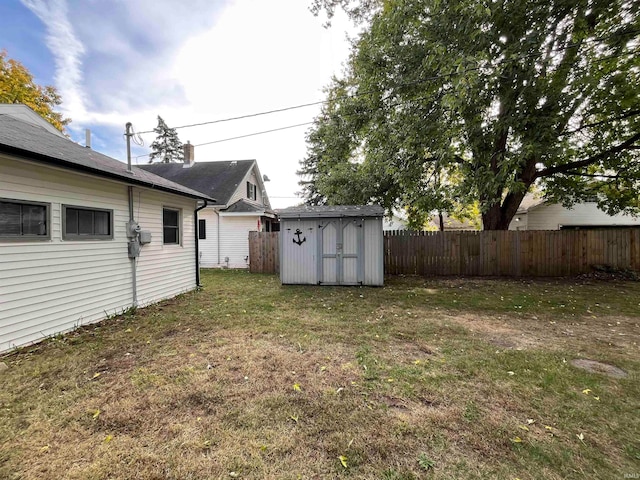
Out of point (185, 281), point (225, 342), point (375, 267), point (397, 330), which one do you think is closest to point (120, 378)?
point (225, 342)

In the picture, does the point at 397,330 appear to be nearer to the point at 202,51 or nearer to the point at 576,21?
the point at 576,21

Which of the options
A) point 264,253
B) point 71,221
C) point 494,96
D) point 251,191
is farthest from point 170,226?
point 251,191

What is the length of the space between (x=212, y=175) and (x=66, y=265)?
40.2ft

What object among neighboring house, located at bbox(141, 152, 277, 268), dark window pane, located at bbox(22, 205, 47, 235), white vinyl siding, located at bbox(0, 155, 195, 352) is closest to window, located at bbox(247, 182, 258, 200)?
neighboring house, located at bbox(141, 152, 277, 268)

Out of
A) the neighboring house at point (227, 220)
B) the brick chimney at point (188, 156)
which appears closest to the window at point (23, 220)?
the neighboring house at point (227, 220)

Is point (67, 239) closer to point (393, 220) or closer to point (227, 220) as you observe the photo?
point (227, 220)

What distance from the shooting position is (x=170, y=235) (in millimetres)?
7098

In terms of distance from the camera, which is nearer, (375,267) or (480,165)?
(480,165)

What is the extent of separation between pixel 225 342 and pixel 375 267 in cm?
513

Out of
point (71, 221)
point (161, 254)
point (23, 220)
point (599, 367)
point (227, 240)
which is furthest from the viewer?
point (227, 240)

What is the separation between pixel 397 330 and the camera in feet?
14.8

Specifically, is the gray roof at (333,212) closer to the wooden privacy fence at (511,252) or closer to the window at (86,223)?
the wooden privacy fence at (511,252)

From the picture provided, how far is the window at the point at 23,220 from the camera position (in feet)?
12.1

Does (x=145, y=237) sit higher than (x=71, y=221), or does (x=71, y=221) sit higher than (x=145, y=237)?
(x=71, y=221)
